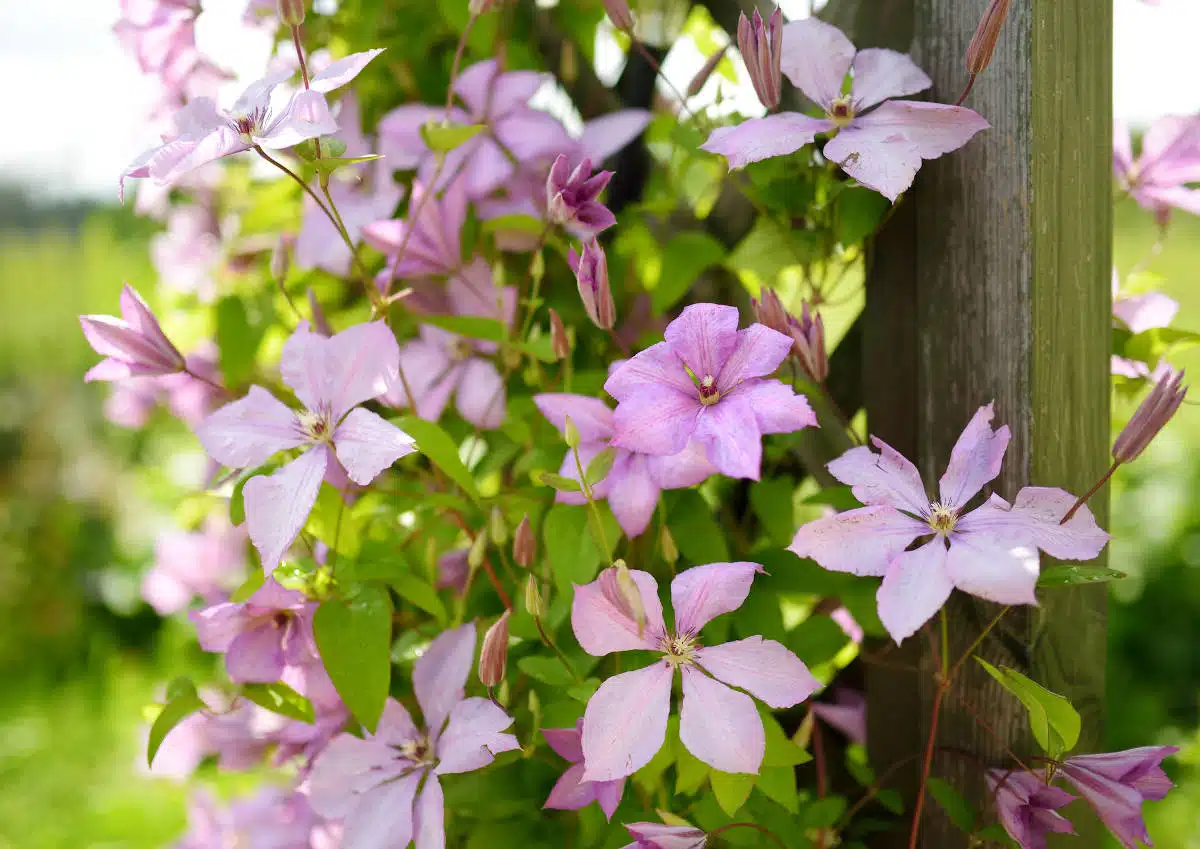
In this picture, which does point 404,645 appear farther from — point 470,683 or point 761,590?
point 761,590

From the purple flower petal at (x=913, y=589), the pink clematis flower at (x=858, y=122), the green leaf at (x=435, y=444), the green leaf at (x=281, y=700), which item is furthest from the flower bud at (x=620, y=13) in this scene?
the green leaf at (x=281, y=700)

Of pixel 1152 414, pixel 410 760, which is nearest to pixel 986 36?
pixel 1152 414

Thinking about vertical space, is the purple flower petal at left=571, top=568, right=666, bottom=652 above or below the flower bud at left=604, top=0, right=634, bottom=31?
below

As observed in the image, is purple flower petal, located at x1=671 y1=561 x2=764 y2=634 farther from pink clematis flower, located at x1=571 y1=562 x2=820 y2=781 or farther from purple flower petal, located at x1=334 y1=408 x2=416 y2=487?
purple flower petal, located at x1=334 y1=408 x2=416 y2=487

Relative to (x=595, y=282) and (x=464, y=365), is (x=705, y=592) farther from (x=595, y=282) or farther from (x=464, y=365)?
(x=464, y=365)

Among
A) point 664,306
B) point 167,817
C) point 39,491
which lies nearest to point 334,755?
point 664,306

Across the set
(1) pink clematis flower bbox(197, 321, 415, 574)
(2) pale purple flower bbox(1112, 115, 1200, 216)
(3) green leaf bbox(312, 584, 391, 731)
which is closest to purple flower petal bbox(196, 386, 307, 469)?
(1) pink clematis flower bbox(197, 321, 415, 574)
